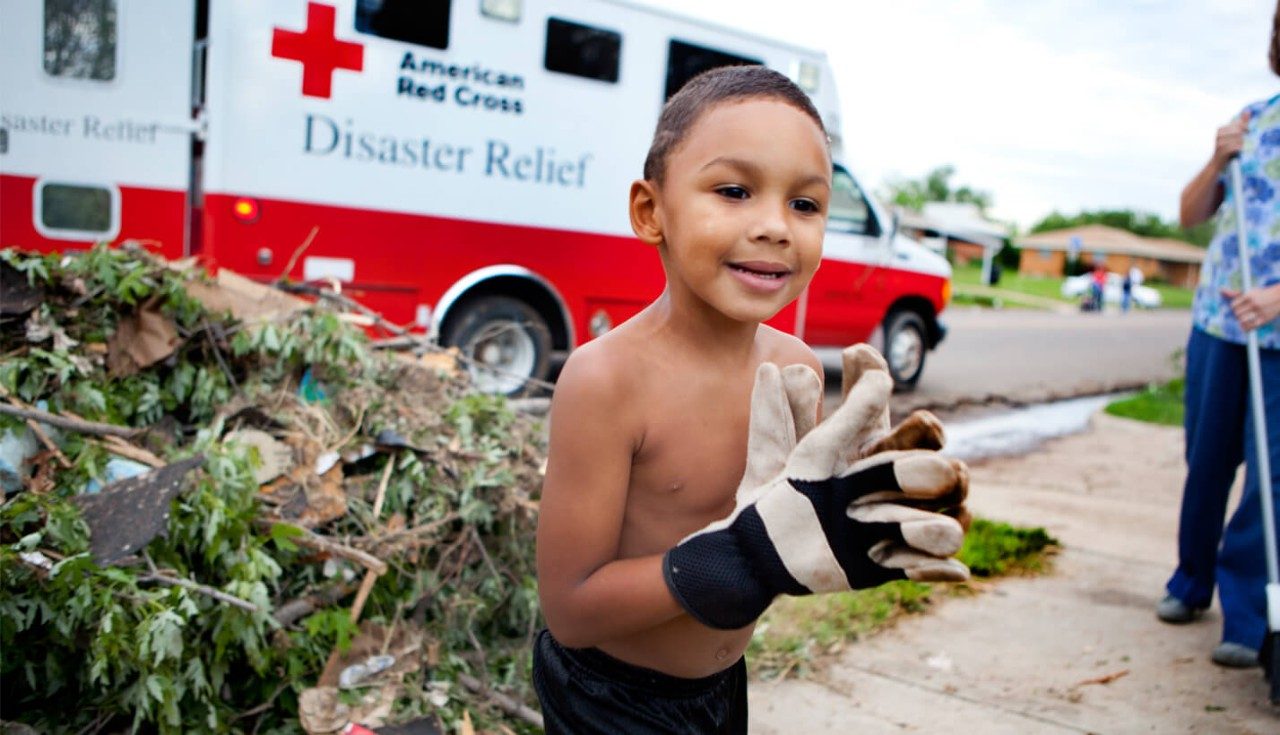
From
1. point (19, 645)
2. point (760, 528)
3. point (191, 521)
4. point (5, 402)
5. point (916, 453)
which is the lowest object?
point (19, 645)

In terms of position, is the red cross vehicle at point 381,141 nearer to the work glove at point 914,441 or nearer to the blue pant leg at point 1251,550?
the blue pant leg at point 1251,550

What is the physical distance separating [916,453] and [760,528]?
9.1 inches

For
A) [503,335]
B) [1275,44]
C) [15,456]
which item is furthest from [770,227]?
[503,335]

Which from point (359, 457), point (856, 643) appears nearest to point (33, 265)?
point (359, 457)

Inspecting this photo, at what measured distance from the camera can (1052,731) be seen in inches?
120

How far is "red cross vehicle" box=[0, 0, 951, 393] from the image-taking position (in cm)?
593

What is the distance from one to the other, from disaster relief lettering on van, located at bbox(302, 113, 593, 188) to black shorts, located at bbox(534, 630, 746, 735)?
17.8 ft

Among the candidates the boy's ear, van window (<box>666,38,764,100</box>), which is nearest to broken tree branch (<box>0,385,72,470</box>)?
the boy's ear

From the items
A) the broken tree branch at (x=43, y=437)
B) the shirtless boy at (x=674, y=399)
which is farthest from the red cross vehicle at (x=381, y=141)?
the shirtless boy at (x=674, y=399)

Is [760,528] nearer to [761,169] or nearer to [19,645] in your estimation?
[761,169]

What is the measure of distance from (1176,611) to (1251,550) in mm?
510

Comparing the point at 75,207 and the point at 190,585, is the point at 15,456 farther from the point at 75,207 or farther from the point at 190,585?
the point at 75,207

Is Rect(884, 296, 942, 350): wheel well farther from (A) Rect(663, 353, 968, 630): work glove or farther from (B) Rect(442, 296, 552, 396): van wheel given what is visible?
(A) Rect(663, 353, 968, 630): work glove

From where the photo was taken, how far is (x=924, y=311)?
34.8 feet
